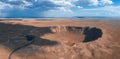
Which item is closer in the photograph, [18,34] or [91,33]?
[18,34]

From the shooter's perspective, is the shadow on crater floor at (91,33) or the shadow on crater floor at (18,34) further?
the shadow on crater floor at (91,33)

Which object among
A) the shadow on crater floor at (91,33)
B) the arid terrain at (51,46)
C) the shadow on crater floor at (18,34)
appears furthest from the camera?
the shadow on crater floor at (91,33)

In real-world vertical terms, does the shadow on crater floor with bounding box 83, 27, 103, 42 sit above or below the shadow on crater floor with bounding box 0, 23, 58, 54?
below

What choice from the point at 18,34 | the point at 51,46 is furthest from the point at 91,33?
the point at 51,46

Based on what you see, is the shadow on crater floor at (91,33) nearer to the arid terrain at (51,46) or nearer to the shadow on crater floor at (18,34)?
the arid terrain at (51,46)

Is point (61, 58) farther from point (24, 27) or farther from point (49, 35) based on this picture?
point (24, 27)

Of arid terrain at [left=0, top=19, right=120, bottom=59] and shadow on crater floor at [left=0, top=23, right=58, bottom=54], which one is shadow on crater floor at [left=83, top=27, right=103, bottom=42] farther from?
shadow on crater floor at [left=0, top=23, right=58, bottom=54]

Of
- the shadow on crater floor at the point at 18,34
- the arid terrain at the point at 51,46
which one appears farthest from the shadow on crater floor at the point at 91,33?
the shadow on crater floor at the point at 18,34

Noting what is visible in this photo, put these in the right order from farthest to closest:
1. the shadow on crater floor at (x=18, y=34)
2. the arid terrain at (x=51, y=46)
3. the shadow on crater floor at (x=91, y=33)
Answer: the shadow on crater floor at (x=91, y=33), the shadow on crater floor at (x=18, y=34), the arid terrain at (x=51, y=46)

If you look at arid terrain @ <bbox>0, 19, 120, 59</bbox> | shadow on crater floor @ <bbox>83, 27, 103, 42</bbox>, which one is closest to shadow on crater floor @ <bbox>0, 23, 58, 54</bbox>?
arid terrain @ <bbox>0, 19, 120, 59</bbox>

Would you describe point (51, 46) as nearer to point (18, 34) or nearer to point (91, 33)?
point (18, 34)

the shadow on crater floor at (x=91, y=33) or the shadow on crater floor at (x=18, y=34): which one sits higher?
the shadow on crater floor at (x=18, y=34)
